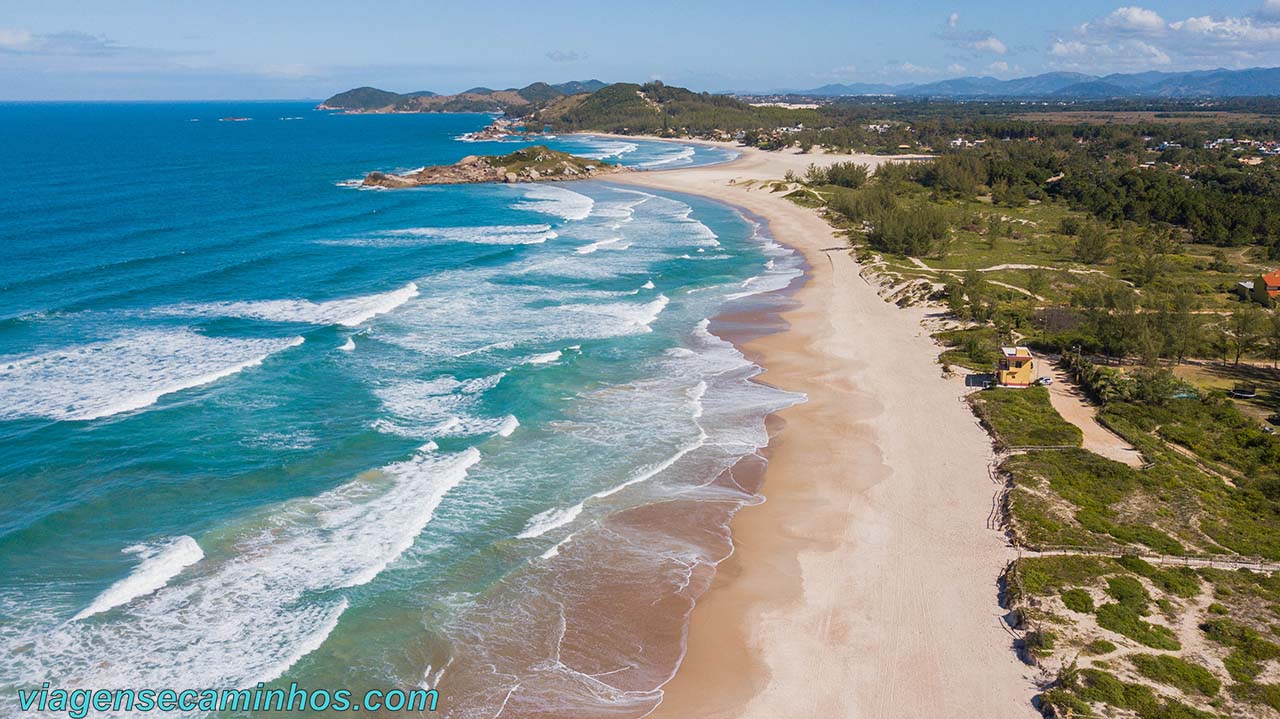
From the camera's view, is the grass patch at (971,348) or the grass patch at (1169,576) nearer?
the grass patch at (1169,576)

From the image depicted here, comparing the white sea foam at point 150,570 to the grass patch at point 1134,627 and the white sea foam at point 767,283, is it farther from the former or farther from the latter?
the white sea foam at point 767,283

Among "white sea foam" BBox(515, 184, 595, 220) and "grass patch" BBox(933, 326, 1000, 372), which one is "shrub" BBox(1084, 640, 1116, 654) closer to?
"grass patch" BBox(933, 326, 1000, 372)

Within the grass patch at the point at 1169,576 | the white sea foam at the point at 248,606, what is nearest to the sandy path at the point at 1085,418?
the grass patch at the point at 1169,576

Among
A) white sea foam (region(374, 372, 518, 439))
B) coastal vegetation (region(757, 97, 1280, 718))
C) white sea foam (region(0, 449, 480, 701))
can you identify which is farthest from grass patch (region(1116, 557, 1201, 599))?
white sea foam (region(374, 372, 518, 439))

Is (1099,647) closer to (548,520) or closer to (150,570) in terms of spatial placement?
(548,520)

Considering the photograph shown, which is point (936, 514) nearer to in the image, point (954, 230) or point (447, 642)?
point (447, 642)

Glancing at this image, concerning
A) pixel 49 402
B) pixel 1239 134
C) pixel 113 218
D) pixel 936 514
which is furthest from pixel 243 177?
pixel 1239 134
